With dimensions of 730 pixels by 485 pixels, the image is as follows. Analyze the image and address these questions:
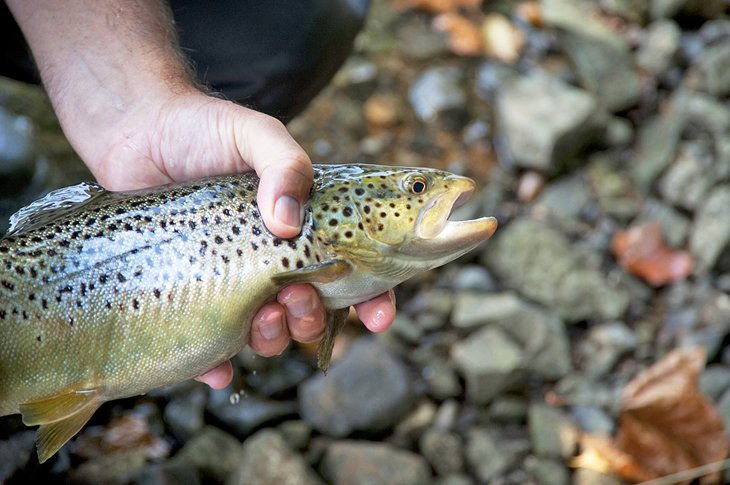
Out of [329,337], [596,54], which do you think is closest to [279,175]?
[329,337]

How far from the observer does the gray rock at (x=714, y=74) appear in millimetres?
4797

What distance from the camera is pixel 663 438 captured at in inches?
139

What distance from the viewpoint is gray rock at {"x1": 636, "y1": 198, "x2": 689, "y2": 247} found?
14.1ft

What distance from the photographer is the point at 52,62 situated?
2850mm

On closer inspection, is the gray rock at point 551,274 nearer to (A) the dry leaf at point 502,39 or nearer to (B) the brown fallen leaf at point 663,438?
(B) the brown fallen leaf at point 663,438

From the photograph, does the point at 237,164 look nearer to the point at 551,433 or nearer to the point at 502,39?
the point at 551,433

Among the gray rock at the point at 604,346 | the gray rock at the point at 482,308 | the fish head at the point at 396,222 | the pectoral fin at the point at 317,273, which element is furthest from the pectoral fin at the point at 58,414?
the gray rock at the point at 604,346

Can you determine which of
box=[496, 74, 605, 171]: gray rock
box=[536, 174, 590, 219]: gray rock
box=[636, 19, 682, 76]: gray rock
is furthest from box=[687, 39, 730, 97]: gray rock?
box=[536, 174, 590, 219]: gray rock

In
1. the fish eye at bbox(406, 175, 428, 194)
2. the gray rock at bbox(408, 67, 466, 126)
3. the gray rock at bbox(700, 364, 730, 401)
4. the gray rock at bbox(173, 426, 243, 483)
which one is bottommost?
the gray rock at bbox(173, 426, 243, 483)

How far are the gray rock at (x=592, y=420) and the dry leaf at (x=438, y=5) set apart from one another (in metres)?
2.82

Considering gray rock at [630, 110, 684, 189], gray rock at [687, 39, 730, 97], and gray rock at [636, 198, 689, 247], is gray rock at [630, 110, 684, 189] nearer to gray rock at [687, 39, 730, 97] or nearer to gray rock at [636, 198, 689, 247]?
gray rock at [636, 198, 689, 247]

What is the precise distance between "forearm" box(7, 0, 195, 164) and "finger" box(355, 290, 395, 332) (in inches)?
33.7

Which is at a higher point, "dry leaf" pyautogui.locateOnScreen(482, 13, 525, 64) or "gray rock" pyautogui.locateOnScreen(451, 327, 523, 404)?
"dry leaf" pyautogui.locateOnScreen(482, 13, 525, 64)

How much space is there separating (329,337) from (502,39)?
3482mm
